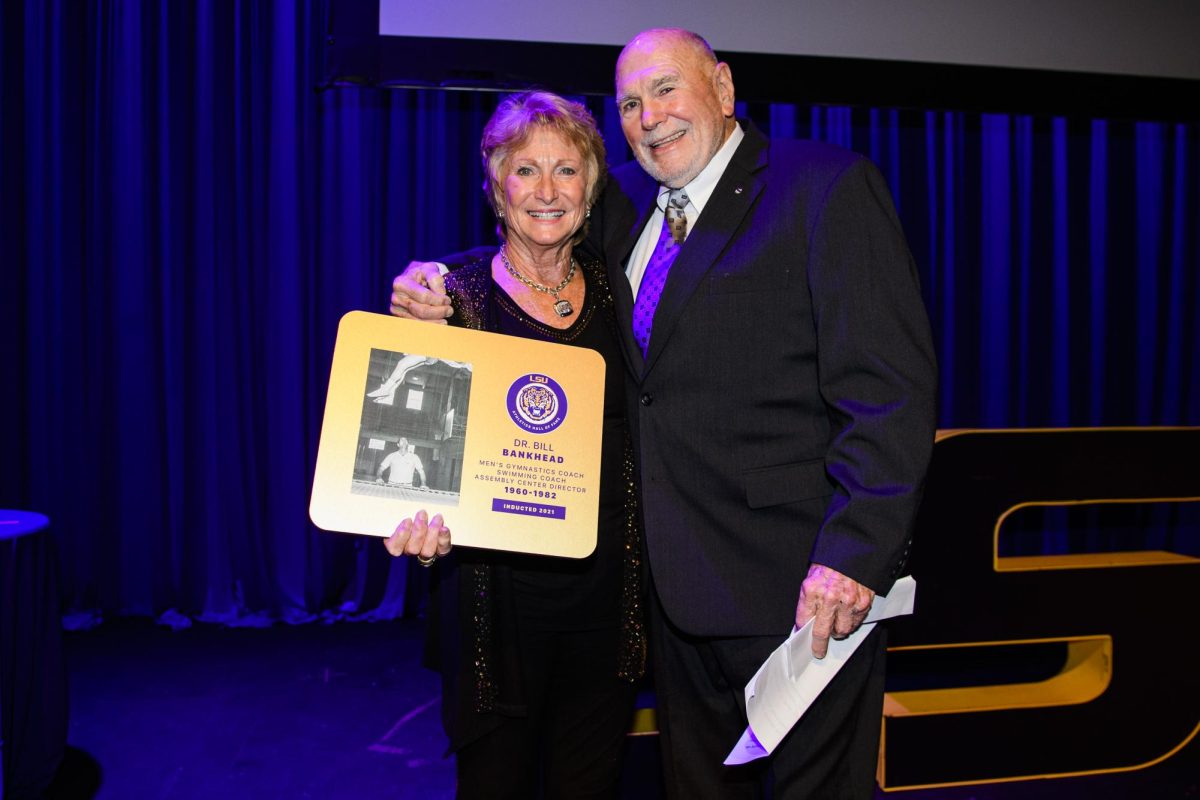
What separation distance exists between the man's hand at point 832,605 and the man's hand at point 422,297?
73 cm

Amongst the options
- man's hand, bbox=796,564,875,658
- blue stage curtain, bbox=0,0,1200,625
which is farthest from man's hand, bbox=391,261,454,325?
blue stage curtain, bbox=0,0,1200,625

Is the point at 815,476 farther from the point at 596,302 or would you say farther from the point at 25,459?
the point at 25,459

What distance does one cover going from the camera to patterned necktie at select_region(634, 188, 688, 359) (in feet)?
4.87

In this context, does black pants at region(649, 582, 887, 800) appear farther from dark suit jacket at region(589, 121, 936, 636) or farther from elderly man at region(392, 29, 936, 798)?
dark suit jacket at region(589, 121, 936, 636)

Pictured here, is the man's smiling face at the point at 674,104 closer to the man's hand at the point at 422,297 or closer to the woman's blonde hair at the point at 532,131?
the woman's blonde hair at the point at 532,131

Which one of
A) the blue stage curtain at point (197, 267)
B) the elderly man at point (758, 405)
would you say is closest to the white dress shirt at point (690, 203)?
the elderly man at point (758, 405)

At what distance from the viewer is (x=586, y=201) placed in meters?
1.64

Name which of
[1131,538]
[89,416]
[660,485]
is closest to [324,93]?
[89,416]

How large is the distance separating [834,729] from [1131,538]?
388 centimetres

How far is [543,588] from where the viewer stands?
1549mm

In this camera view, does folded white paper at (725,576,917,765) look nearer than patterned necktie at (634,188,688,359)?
Yes

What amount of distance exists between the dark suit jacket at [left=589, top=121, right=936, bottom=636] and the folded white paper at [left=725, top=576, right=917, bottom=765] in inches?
5.0

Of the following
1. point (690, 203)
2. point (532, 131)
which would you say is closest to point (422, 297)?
point (532, 131)

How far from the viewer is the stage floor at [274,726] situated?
2506mm
